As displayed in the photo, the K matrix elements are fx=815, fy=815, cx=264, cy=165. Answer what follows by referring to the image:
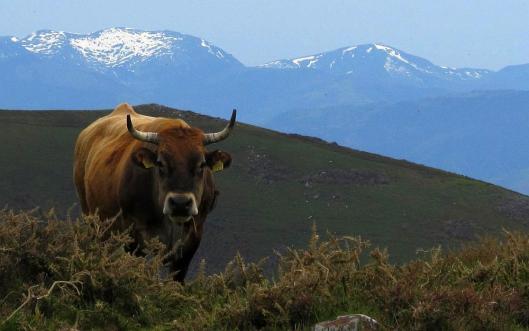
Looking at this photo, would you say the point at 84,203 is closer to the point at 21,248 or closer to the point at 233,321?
the point at 21,248

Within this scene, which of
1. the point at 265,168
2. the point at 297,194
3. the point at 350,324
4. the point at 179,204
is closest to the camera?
the point at 350,324

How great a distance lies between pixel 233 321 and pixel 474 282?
7.65 ft

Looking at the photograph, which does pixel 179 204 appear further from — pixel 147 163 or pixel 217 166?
pixel 217 166

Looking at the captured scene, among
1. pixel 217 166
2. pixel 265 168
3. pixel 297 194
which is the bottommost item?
pixel 297 194

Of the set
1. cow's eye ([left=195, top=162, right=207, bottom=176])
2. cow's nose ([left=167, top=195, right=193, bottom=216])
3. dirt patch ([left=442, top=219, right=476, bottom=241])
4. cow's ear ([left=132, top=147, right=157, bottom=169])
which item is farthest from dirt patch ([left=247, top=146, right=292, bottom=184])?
cow's nose ([left=167, top=195, right=193, bottom=216])

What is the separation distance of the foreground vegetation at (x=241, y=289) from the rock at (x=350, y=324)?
0.20 meters

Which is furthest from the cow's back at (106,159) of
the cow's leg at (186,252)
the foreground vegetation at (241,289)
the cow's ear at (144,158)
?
the foreground vegetation at (241,289)

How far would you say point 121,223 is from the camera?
10.8 metres

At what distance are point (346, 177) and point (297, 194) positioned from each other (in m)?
8.04

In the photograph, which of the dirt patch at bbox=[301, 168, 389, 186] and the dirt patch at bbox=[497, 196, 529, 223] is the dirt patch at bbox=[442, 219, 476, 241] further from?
the dirt patch at bbox=[301, 168, 389, 186]

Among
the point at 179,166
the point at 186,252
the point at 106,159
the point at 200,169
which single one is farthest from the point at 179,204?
the point at 106,159

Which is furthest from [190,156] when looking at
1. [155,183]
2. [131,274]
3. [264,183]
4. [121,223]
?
[264,183]

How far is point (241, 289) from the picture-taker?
7957mm

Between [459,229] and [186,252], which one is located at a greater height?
[186,252]
